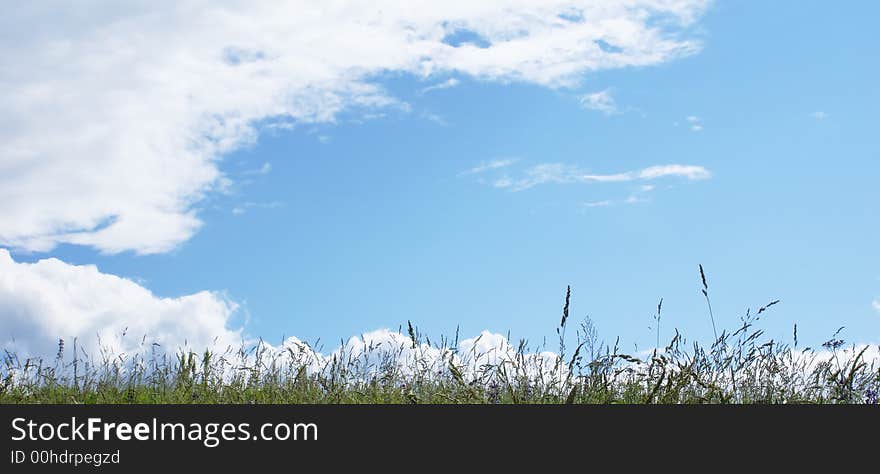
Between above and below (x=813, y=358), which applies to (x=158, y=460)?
below

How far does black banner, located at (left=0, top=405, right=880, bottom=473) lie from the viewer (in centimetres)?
414

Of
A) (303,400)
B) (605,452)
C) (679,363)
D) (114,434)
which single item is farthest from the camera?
(303,400)

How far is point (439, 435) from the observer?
4.18 metres

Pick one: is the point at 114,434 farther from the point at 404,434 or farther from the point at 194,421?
the point at 404,434

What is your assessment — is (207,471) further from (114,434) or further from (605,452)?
(605,452)

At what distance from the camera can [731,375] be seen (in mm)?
6000

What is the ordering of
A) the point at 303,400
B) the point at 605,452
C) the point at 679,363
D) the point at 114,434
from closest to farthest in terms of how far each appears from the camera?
the point at 605,452 < the point at 114,434 < the point at 679,363 < the point at 303,400

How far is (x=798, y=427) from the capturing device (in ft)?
13.7

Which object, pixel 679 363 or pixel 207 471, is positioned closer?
pixel 207 471

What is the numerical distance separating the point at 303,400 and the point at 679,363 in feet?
9.36

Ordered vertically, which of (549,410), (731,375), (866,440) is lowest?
(866,440)

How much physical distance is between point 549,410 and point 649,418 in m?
0.50

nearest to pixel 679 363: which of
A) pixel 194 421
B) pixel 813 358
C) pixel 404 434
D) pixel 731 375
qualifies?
pixel 731 375

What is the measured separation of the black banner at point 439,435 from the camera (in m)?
4.14
